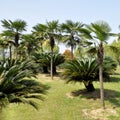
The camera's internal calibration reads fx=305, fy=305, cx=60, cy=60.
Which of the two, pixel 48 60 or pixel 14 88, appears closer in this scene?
pixel 14 88

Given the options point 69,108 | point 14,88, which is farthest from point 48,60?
point 14,88

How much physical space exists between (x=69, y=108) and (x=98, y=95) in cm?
342

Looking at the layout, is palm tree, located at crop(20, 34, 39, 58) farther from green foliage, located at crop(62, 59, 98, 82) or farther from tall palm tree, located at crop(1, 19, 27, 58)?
green foliage, located at crop(62, 59, 98, 82)

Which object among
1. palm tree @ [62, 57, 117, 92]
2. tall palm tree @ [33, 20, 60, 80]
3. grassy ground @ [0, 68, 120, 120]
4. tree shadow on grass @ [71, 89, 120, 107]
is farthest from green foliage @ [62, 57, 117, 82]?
tall palm tree @ [33, 20, 60, 80]

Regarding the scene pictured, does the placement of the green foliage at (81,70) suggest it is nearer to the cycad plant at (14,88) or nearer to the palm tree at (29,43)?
the cycad plant at (14,88)

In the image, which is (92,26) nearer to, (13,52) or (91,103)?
(91,103)

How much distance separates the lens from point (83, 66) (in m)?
23.8

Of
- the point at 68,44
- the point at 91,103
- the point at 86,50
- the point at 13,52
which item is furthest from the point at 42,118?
the point at 13,52

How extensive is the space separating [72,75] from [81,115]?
4527 millimetres

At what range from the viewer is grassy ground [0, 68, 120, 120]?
1950 cm

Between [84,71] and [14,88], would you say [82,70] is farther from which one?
[14,88]

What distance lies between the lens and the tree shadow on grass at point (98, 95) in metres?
22.3

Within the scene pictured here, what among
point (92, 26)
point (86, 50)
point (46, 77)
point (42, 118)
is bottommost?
point (42, 118)

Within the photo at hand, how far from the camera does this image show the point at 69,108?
21.1 metres
